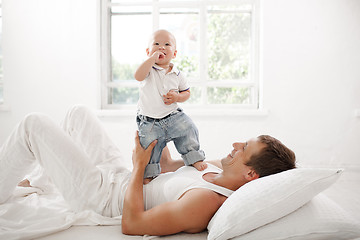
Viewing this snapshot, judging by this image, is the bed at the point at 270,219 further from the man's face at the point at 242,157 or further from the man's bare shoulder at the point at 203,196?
the man's face at the point at 242,157

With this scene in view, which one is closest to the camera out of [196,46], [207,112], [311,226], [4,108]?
[311,226]

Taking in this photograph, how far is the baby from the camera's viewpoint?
5.67ft

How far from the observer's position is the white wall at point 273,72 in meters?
3.47

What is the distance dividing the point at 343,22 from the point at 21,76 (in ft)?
11.0

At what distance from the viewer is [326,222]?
1.18 meters

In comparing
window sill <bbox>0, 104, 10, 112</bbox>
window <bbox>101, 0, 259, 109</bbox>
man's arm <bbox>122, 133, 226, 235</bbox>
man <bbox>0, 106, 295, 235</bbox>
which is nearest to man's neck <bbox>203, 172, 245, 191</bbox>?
man <bbox>0, 106, 295, 235</bbox>

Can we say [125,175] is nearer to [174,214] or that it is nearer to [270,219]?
[174,214]

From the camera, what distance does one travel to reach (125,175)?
1.73 m

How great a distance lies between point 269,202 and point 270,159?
30cm

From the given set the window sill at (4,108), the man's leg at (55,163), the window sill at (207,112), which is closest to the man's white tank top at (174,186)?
the man's leg at (55,163)

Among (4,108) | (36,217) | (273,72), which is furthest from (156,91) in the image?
(4,108)

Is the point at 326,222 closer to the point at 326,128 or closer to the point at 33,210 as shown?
the point at 33,210

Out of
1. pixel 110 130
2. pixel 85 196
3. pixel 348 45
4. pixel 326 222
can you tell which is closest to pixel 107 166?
pixel 85 196

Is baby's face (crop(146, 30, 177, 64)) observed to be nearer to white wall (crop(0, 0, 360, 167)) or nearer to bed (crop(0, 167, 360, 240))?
bed (crop(0, 167, 360, 240))
